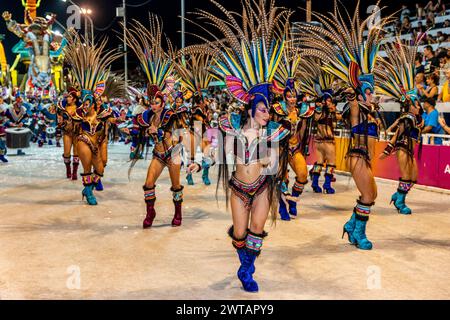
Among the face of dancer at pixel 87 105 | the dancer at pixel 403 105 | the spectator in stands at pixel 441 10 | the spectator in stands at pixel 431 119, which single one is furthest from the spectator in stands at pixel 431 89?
the face of dancer at pixel 87 105

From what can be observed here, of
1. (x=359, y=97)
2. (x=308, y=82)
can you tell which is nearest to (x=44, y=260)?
(x=359, y=97)

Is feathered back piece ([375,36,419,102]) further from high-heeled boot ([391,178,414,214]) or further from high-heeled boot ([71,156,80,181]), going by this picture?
high-heeled boot ([71,156,80,181])

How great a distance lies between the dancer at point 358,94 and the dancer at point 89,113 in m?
3.78

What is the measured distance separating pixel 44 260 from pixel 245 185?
7.56ft

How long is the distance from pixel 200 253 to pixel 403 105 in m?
3.91

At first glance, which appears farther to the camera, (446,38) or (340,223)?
(446,38)

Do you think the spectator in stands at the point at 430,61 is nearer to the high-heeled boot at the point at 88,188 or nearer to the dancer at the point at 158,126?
the dancer at the point at 158,126

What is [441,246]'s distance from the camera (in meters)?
5.73

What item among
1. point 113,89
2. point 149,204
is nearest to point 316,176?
point 149,204

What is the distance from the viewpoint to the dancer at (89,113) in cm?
785

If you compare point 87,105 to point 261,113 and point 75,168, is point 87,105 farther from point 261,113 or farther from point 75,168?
point 261,113

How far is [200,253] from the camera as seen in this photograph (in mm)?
5391
